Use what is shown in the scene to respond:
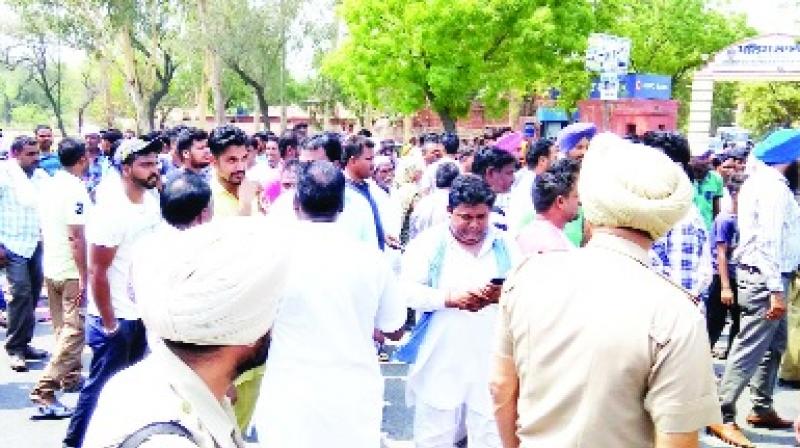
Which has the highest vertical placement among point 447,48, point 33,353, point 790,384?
point 447,48

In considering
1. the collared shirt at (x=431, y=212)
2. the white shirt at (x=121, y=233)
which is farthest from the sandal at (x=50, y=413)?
the collared shirt at (x=431, y=212)

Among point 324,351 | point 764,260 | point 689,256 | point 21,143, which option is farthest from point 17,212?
point 764,260

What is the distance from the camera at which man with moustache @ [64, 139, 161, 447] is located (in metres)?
4.36

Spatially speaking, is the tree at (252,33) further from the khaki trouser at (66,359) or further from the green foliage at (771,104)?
Answer: the khaki trouser at (66,359)

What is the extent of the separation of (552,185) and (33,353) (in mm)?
4819

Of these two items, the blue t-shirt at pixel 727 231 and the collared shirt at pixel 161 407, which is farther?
the blue t-shirt at pixel 727 231

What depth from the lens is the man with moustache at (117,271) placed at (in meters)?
4.36

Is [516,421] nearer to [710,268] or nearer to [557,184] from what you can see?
[557,184]

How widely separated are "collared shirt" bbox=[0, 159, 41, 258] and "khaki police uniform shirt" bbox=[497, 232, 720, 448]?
5.41 m

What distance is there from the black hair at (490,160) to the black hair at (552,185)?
5.44 feet

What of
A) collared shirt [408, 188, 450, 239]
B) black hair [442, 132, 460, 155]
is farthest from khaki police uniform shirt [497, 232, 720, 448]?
black hair [442, 132, 460, 155]

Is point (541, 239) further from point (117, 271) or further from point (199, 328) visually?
point (199, 328)

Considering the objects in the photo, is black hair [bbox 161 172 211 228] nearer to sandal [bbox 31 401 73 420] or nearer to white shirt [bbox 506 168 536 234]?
white shirt [bbox 506 168 536 234]

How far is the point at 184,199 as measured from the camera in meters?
3.92
